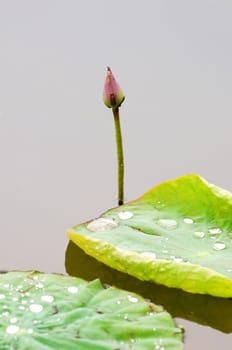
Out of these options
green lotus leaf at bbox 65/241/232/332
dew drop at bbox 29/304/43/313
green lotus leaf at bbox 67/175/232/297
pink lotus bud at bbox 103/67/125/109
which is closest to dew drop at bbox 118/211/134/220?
green lotus leaf at bbox 67/175/232/297

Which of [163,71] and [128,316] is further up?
[163,71]

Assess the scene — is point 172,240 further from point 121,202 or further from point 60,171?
→ point 60,171

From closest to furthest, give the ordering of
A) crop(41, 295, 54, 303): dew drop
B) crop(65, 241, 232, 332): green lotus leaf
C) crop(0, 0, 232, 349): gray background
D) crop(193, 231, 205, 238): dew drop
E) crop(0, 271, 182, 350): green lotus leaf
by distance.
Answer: crop(0, 271, 182, 350): green lotus leaf, crop(41, 295, 54, 303): dew drop, crop(65, 241, 232, 332): green lotus leaf, crop(193, 231, 205, 238): dew drop, crop(0, 0, 232, 349): gray background

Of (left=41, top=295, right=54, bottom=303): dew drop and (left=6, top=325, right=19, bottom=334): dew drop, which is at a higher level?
(left=41, top=295, right=54, bottom=303): dew drop

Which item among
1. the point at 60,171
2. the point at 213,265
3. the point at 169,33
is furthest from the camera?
the point at 169,33

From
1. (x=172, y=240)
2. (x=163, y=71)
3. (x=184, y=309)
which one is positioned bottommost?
(x=184, y=309)

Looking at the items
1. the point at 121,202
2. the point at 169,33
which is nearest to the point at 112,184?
the point at 121,202

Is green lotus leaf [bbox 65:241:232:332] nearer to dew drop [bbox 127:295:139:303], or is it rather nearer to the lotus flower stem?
dew drop [bbox 127:295:139:303]
